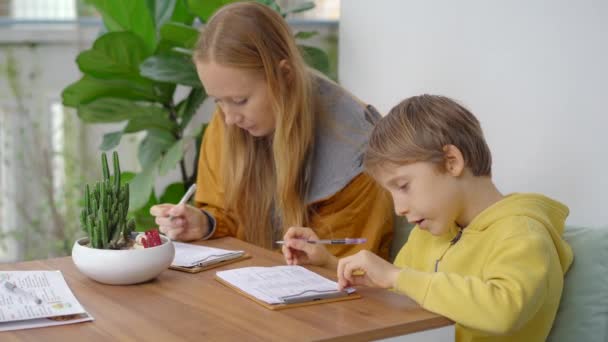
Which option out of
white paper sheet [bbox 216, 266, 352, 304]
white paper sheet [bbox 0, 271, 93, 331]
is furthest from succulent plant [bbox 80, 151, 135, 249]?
white paper sheet [bbox 216, 266, 352, 304]

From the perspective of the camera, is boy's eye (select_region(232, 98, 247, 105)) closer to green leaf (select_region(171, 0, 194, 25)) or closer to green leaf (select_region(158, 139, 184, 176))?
green leaf (select_region(158, 139, 184, 176))

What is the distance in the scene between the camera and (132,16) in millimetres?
3059

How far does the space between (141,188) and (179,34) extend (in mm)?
556

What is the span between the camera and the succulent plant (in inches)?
67.5

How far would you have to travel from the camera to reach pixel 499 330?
1.47 metres

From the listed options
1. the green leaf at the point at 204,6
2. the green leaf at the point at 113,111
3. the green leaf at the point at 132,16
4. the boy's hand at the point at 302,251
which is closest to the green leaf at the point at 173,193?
the green leaf at the point at 113,111

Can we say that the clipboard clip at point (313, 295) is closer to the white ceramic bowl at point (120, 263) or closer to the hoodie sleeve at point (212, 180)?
the white ceramic bowl at point (120, 263)

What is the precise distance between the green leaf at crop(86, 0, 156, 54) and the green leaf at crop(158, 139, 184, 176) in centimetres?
35

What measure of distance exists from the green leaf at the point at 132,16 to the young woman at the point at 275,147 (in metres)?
0.78

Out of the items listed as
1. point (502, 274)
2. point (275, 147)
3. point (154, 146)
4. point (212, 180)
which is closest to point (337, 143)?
point (275, 147)

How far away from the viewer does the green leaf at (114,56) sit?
2.93 metres

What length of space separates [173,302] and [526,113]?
1.17m

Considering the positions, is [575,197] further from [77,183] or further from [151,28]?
[77,183]

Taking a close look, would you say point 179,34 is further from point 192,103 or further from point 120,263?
point 120,263
